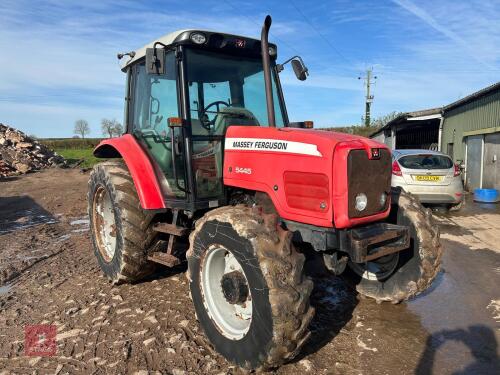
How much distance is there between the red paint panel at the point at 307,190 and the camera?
116 inches

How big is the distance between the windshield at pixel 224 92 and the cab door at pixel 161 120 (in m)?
0.19

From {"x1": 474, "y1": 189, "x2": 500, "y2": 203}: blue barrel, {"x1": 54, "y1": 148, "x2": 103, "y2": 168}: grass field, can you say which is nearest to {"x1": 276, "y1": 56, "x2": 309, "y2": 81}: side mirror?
{"x1": 474, "y1": 189, "x2": 500, "y2": 203}: blue barrel

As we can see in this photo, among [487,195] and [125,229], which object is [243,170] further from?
[487,195]

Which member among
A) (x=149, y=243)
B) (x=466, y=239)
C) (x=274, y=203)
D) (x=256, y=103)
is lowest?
(x=466, y=239)

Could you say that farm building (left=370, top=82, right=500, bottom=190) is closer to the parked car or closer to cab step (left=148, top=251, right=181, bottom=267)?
the parked car

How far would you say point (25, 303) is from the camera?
13.9 feet

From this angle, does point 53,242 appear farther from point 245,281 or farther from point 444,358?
point 444,358

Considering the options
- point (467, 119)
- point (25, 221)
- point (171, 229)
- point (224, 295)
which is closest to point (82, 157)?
point (25, 221)

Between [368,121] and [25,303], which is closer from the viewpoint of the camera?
[25,303]

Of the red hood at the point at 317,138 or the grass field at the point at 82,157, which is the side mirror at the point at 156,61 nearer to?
the red hood at the point at 317,138

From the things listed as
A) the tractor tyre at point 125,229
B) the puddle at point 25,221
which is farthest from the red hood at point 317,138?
the puddle at point 25,221

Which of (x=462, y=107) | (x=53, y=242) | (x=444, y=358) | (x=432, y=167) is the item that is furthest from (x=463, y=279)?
(x=462, y=107)

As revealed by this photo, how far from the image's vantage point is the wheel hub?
9.70ft

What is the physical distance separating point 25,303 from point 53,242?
264cm
